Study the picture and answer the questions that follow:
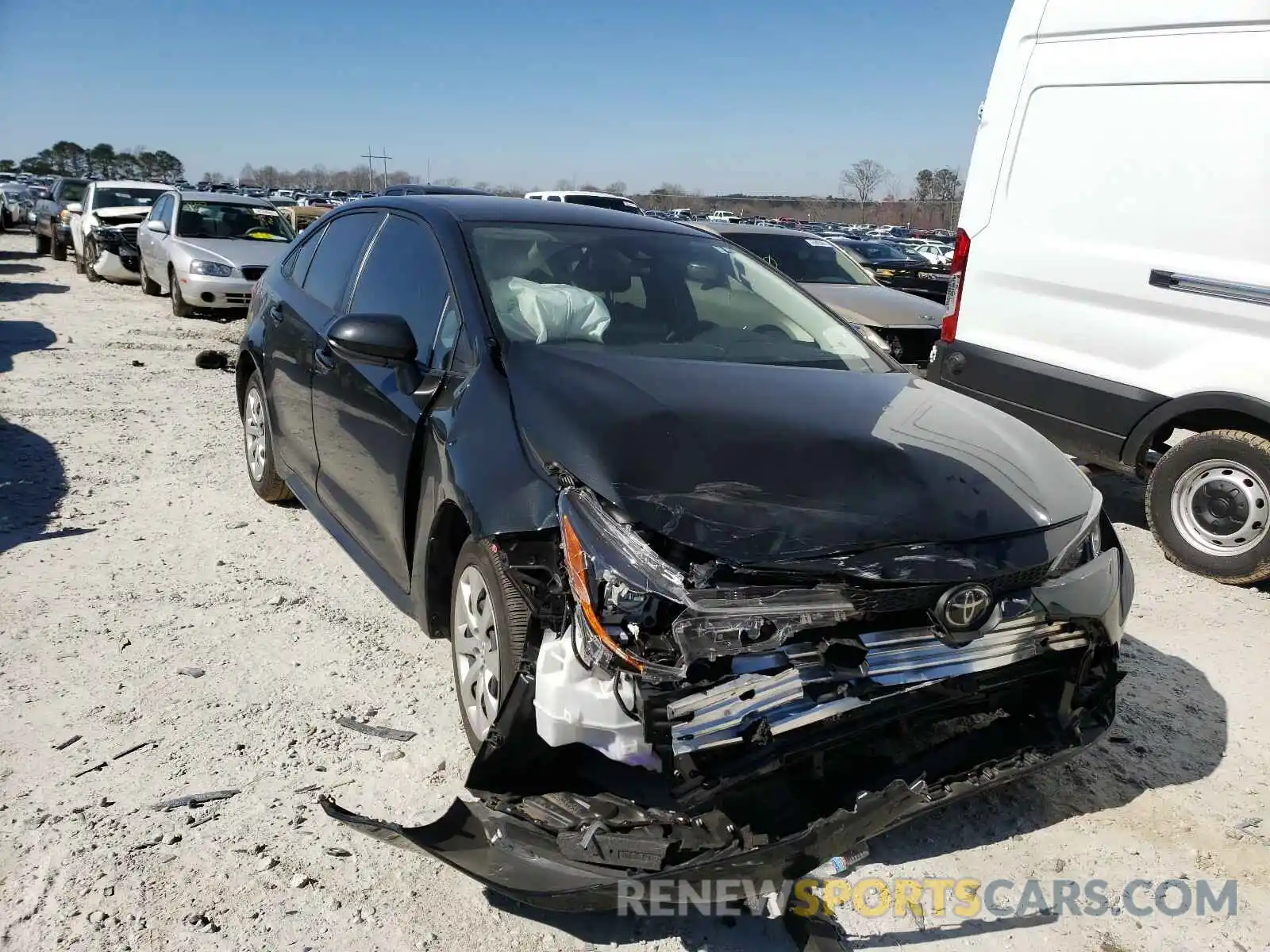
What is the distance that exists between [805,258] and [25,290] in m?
12.7

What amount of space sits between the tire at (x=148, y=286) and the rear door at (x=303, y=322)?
463 inches

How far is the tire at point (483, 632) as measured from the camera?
253 centimetres

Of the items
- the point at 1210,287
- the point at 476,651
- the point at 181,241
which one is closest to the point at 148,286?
the point at 181,241

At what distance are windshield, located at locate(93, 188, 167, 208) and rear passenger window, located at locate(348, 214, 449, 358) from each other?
15296 mm

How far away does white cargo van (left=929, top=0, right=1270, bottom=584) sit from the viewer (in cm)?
466

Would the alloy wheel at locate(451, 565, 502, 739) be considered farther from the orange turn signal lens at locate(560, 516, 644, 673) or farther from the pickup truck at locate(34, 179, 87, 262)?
the pickup truck at locate(34, 179, 87, 262)

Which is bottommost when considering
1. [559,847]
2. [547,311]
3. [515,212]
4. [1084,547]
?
[559,847]

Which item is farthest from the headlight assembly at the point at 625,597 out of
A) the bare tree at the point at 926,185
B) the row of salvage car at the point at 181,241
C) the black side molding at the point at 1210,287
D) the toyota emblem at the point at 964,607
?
the bare tree at the point at 926,185

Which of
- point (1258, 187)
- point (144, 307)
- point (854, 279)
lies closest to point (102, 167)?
point (144, 307)

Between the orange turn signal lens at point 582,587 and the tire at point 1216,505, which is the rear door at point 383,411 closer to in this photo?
the orange turn signal lens at point 582,587

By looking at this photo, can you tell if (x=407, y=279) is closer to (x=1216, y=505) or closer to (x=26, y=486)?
(x=26, y=486)

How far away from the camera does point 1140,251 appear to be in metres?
5.02

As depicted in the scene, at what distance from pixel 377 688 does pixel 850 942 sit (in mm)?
1898

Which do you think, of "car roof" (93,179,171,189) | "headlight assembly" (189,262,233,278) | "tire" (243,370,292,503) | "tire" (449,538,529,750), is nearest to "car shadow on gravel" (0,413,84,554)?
"tire" (243,370,292,503)
